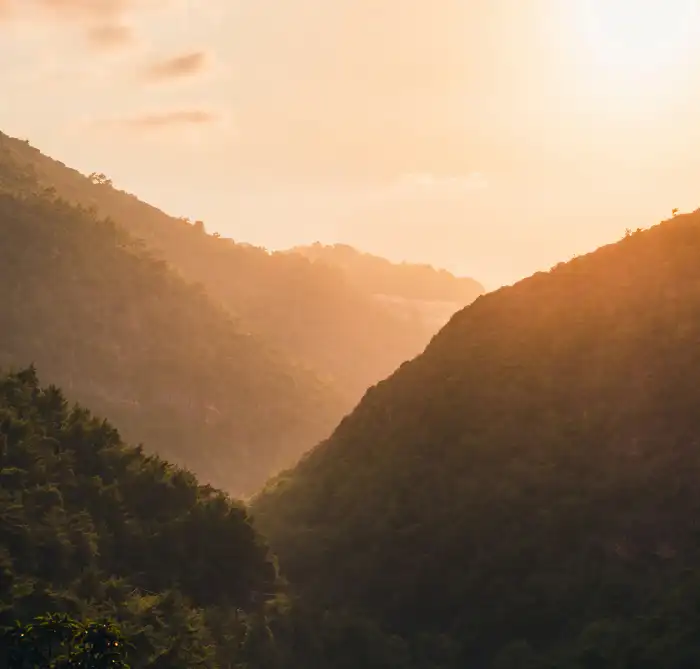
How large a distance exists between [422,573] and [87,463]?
16944 millimetres

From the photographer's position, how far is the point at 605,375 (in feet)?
155

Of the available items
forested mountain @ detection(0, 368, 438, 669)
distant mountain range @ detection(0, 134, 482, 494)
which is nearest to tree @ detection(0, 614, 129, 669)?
forested mountain @ detection(0, 368, 438, 669)

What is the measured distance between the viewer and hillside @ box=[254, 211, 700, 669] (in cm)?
3709

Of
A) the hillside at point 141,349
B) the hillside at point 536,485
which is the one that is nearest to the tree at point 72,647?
the hillside at point 536,485

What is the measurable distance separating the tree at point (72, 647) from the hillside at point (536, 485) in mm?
22278

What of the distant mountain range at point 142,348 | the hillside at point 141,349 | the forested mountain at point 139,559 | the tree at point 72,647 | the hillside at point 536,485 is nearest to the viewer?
the tree at point 72,647

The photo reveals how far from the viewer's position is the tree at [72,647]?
16.2 meters

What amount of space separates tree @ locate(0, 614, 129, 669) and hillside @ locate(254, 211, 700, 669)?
22278 millimetres

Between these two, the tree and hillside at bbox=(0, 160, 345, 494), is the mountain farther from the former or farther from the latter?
hillside at bbox=(0, 160, 345, 494)

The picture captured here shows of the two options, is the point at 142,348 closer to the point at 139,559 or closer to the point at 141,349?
the point at 141,349

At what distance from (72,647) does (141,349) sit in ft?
395

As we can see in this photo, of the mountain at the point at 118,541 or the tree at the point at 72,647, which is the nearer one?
the tree at the point at 72,647

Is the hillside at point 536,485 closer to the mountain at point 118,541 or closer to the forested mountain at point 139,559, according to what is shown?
the forested mountain at point 139,559

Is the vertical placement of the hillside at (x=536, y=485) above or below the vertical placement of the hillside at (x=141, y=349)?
below
